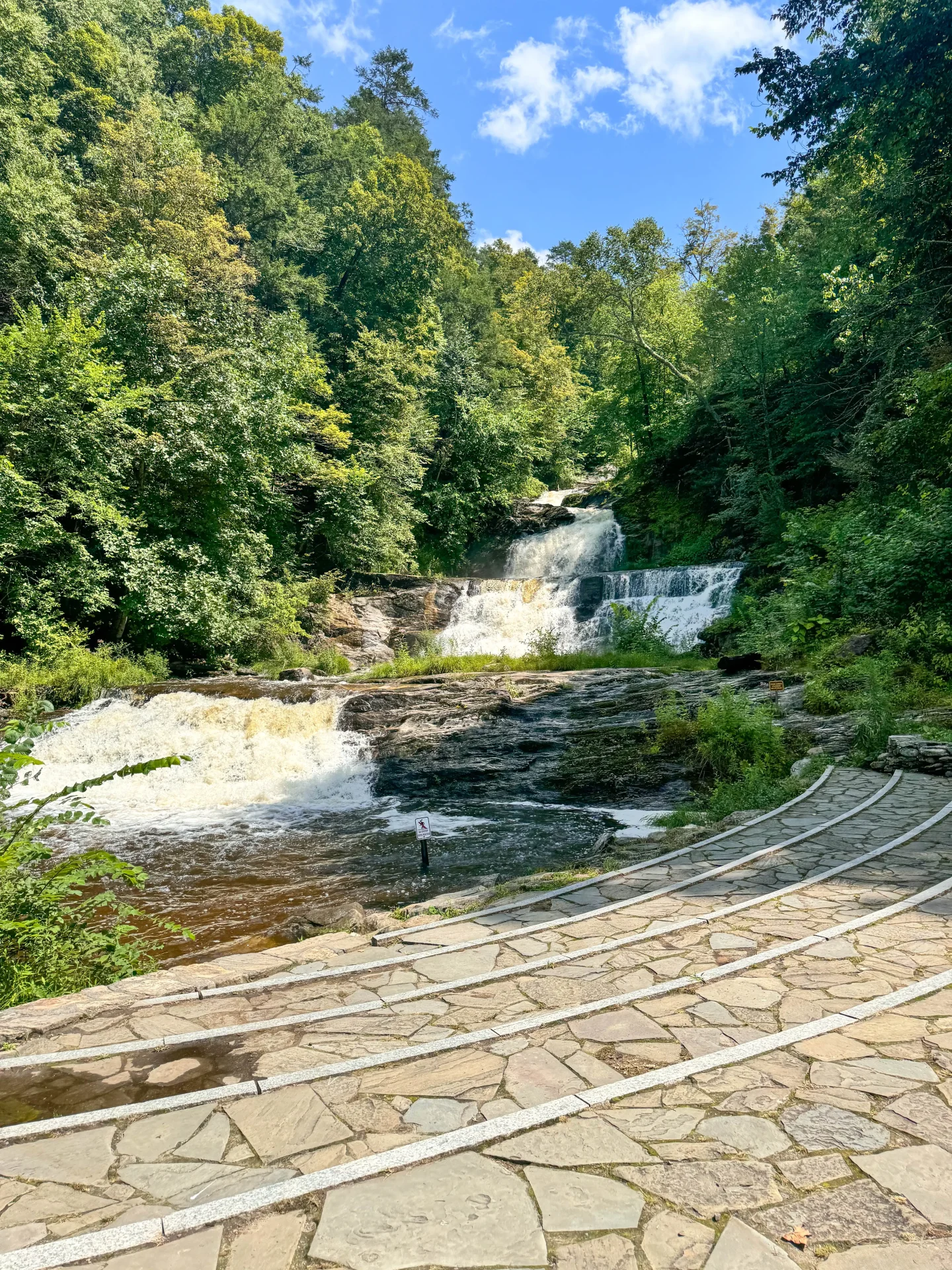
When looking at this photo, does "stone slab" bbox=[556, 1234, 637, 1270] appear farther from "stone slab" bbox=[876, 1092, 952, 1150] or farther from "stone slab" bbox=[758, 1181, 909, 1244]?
"stone slab" bbox=[876, 1092, 952, 1150]

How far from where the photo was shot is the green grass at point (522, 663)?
1421 centimetres

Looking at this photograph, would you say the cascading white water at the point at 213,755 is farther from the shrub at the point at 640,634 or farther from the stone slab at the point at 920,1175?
the stone slab at the point at 920,1175

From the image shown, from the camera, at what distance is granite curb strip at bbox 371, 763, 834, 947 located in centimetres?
406

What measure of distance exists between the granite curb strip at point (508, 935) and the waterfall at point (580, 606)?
11359 millimetres

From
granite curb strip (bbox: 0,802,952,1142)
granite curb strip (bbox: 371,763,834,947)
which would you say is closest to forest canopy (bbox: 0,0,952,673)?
granite curb strip (bbox: 371,763,834,947)

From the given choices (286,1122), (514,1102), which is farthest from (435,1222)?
(286,1122)

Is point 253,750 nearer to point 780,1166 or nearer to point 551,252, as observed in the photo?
point 780,1166

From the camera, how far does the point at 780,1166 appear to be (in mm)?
1846

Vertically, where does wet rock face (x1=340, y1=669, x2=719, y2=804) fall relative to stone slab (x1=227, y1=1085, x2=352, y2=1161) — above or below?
below

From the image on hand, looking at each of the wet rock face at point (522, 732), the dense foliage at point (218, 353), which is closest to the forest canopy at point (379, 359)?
the dense foliage at point (218, 353)

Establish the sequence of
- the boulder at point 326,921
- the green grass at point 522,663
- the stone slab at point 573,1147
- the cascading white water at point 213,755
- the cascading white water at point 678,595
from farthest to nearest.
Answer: the cascading white water at point 678,595 < the green grass at point 522,663 < the cascading white water at point 213,755 < the boulder at point 326,921 < the stone slab at point 573,1147

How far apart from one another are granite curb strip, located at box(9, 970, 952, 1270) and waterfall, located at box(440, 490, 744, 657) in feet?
46.0

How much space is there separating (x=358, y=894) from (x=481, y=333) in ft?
98.7

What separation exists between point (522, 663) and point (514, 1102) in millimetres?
12699
